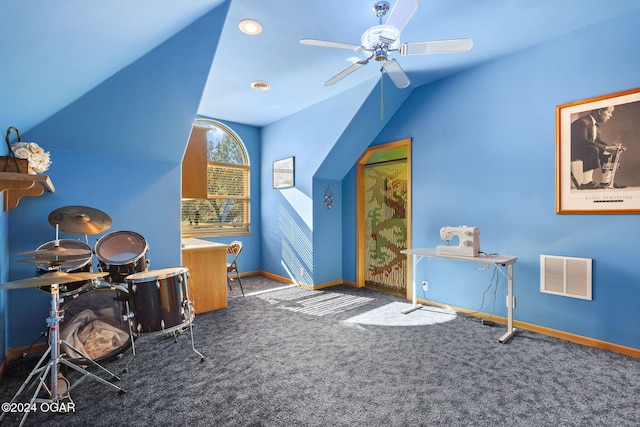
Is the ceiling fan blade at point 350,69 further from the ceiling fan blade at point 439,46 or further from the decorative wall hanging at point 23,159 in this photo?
the decorative wall hanging at point 23,159

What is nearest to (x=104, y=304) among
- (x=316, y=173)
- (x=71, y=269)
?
(x=71, y=269)

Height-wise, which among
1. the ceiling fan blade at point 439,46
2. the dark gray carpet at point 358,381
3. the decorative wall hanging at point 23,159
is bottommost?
the dark gray carpet at point 358,381

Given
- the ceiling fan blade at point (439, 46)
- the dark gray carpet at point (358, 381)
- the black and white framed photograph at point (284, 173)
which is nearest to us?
the dark gray carpet at point (358, 381)

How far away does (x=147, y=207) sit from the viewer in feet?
10.6

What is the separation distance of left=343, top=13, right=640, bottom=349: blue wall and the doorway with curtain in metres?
0.43

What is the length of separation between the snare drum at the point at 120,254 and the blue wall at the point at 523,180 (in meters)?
3.23

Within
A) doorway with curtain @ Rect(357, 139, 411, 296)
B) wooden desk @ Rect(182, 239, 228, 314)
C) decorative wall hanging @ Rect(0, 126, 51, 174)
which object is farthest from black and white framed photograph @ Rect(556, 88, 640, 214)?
decorative wall hanging @ Rect(0, 126, 51, 174)

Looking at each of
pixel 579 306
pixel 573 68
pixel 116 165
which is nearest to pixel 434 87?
pixel 573 68

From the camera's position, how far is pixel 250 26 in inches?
102

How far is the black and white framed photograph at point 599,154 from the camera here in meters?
2.56

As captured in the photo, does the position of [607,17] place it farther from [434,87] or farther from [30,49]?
[30,49]

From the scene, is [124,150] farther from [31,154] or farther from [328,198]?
[328,198]

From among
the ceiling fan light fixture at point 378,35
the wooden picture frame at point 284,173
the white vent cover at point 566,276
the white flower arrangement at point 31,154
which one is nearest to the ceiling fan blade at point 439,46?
the ceiling fan light fixture at point 378,35

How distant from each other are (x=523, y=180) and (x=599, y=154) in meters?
0.61
